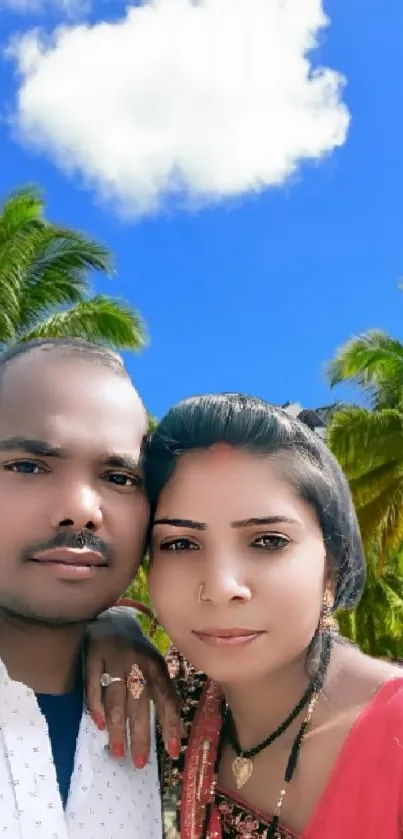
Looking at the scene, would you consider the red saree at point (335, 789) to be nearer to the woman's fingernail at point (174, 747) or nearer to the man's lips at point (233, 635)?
the woman's fingernail at point (174, 747)

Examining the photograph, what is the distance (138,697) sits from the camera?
190cm

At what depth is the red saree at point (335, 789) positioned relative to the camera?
1.63m

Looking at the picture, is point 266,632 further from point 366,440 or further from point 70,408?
point 366,440

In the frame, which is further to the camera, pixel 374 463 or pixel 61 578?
pixel 374 463

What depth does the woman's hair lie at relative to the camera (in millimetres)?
1847

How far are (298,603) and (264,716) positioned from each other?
1.00 feet

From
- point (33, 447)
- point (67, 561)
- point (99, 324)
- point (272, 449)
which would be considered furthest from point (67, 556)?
point (99, 324)

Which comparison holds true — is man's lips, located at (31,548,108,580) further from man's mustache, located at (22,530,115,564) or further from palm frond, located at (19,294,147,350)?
palm frond, located at (19,294,147,350)

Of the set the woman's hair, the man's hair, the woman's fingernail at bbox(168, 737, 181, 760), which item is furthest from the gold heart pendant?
the man's hair

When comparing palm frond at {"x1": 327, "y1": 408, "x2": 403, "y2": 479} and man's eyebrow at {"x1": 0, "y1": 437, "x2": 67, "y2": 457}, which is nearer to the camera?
man's eyebrow at {"x1": 0, "y1": 437, "x2": 67, "y2": 457}

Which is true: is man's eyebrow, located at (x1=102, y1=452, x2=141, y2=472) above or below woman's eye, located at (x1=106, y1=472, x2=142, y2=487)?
above

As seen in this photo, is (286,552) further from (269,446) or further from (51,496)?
(51,496)

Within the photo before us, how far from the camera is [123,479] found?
1878mm

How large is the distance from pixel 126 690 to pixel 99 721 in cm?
10
